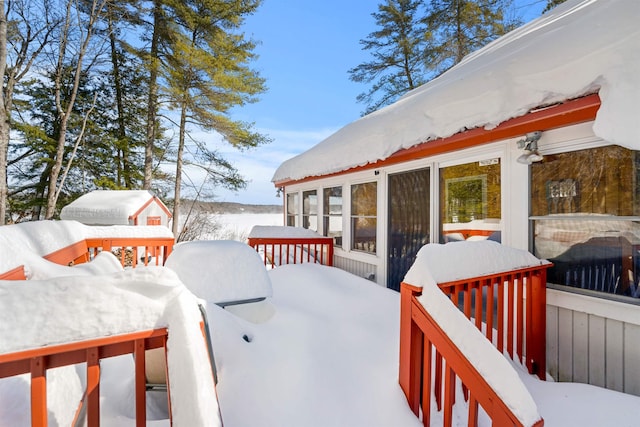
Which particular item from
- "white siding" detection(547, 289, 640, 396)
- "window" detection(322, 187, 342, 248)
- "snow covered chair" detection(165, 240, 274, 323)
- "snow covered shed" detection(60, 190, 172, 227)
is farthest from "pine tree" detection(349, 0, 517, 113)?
"snow covered chair" detection(165, 240, 274, 323)

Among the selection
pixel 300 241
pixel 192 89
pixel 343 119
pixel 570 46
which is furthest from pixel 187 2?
pixel 570 46

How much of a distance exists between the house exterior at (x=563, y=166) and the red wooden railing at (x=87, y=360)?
6.47 feet

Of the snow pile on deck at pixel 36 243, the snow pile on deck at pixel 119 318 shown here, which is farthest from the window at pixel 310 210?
the snow pile on deck at pixel 119 318

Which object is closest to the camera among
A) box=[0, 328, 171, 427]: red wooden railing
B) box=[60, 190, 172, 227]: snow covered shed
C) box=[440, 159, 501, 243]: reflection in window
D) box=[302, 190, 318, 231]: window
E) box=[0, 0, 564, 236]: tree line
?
box=[0, 328, 171, 427]: red wooden railing

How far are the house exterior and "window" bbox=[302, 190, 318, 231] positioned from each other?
3.38 m

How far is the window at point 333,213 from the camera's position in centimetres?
592

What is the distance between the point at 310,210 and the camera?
7246 millimetres

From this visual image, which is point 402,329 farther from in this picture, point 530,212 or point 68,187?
point 68,187

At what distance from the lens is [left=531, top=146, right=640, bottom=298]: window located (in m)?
2.23

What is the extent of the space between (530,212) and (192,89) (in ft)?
42.6

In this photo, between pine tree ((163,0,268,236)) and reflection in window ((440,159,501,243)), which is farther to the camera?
pine tree ((163,0,268,236))

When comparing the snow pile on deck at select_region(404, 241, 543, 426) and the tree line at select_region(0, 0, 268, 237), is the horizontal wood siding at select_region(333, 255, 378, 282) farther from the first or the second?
the tree line at select_region(0, 0, 268, 237)

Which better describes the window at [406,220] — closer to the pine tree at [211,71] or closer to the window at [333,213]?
the window at [333,213]

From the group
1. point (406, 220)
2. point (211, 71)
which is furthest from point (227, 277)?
point (211, 71)
